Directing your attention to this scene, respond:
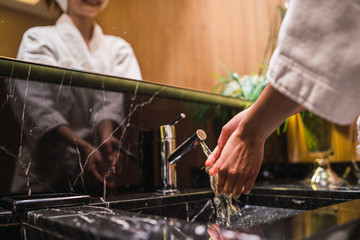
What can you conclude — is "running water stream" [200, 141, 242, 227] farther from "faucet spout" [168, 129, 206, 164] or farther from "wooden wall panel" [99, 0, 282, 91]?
"wooden wall panel" [99, 0, 282, 91]

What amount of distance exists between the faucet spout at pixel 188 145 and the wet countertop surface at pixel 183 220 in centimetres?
12

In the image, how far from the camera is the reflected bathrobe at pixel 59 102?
91 cm

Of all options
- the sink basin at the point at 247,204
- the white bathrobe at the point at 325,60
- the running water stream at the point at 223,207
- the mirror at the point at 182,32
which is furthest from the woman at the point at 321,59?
the mirror at the point at 182,32

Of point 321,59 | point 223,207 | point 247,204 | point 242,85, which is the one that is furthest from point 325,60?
point 242,85

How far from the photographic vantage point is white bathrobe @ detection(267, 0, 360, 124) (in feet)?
1.50

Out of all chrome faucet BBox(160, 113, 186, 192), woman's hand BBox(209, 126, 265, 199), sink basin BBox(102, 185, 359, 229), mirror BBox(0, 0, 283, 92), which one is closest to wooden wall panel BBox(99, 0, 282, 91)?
mirror BBox(0, 0, 283, 92)

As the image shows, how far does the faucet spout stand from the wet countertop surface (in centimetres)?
12

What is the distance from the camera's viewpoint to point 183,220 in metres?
0.62

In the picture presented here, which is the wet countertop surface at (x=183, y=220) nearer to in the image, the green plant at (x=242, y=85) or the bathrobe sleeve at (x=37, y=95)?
the bathrobe sleeve at (x=37, y=95)

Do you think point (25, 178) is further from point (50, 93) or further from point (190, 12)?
point (190, 12)

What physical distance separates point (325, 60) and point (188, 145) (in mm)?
624

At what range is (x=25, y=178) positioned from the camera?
2.94ft

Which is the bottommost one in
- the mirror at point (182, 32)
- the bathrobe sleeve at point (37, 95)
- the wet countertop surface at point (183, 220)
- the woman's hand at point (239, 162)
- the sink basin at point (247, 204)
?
the sink basin at point (247, 204)

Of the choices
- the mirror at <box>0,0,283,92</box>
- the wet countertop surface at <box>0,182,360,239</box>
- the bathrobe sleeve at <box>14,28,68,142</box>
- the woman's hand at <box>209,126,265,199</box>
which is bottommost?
the wet countertop surface at <box>0,182,360,239</box>
